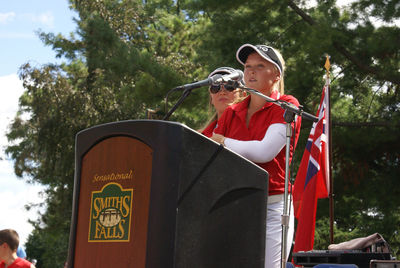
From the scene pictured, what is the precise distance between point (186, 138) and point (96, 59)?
43.2 feet

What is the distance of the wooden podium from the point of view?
80.7 inches

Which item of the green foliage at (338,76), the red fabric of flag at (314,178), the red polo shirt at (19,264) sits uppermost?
the green foliage at (338,76)

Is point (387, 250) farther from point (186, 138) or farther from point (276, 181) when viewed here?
point (186, 138)

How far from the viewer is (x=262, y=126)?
2.85 meters

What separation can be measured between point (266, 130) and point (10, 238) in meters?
4.07

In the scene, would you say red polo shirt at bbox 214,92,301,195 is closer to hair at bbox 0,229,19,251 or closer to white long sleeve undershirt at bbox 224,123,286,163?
white long sleeve undershirt at bbox 224,123,286,163

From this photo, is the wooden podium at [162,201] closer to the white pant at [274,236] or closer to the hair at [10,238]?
the white pant at [274,236]

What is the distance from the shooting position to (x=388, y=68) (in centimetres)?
897

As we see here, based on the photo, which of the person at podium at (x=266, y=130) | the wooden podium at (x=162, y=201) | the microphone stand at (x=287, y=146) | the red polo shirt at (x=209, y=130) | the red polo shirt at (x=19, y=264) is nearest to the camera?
the wooden podium at (x=162, y=201)

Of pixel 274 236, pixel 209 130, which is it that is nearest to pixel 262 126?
pixel 274 236

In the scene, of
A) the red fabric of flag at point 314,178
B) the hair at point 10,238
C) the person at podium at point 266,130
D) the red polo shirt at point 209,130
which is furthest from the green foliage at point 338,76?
the person at podium at point 266,130

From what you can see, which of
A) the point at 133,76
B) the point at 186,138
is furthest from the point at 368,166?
the point at 186,138

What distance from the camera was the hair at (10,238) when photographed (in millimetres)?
6086

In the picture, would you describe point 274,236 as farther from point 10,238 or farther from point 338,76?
point 338,76
